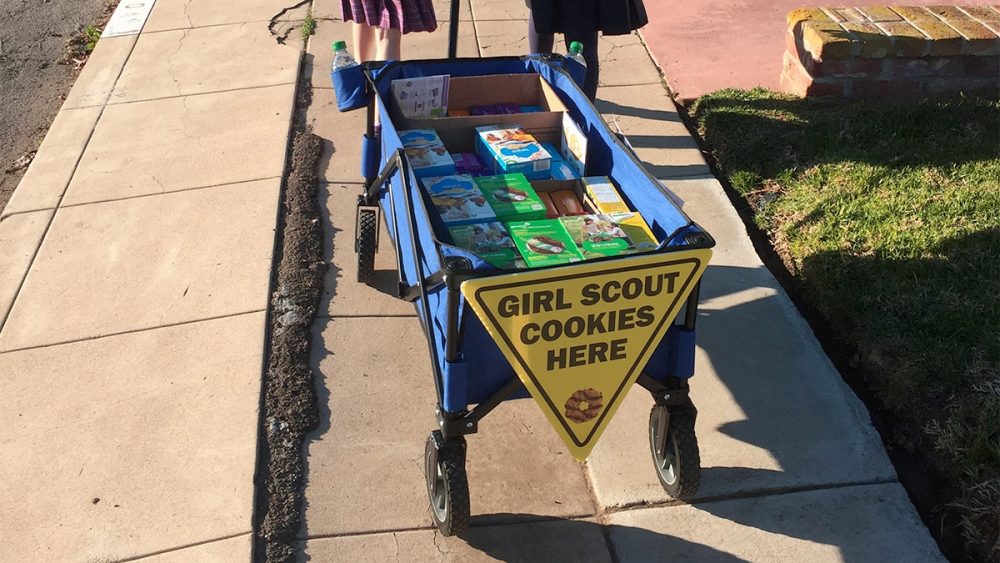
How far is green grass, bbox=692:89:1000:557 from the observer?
131 inches

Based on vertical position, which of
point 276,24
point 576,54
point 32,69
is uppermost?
point 576,54

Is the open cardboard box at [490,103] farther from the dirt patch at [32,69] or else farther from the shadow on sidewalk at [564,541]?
the dirt patch at [32,69]

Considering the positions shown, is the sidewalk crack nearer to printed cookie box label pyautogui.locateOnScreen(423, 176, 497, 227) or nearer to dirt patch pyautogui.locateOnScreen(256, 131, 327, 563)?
dirt patch pyautogui.locateOnScreen(256, 131, 327, 563)

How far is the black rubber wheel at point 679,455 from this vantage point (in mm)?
3008

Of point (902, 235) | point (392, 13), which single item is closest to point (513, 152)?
point (392, 13)

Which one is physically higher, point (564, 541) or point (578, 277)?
point (578, 277)

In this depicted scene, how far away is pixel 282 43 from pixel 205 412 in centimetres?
359

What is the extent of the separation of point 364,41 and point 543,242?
7.79 feet

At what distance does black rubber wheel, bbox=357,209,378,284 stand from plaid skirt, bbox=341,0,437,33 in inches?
42.9

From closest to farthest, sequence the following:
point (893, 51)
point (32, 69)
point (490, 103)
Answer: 1. point (490, 103)
2. point (893, 51)
3. point (32, 69)

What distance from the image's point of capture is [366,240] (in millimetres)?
4039

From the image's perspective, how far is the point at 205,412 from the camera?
3.50 m

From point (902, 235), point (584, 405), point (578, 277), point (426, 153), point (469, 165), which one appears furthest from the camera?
point (902, 235)

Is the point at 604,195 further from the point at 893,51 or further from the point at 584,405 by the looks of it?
the point at 893,51
